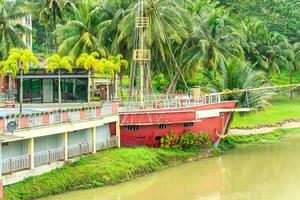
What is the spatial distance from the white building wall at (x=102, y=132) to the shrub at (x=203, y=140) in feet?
17.9

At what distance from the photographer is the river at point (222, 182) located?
25016 mm

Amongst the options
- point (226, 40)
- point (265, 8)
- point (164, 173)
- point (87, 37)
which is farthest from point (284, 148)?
point (265, 8)

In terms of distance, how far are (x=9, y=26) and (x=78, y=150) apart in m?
13.6

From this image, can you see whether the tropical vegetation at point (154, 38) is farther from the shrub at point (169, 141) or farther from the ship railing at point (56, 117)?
the ship railing at point (56, 117)

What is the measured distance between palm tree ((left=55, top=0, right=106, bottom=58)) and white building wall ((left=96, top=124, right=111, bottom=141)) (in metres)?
8.64

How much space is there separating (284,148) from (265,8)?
3403cm

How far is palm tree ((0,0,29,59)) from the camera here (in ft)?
122

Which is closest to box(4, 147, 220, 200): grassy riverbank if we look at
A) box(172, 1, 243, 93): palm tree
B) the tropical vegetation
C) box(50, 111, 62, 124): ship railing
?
box(50, 111, 62, 124): ship railing

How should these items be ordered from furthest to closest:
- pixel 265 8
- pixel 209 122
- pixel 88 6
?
pixel 265 8 → pixel 88 6 → pixel 209 122

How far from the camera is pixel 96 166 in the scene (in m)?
26.5

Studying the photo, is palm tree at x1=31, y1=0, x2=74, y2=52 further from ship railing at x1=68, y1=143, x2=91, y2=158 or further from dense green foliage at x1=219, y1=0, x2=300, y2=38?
dense green foliage at x1=219, y1=0, x2=300, y2=38

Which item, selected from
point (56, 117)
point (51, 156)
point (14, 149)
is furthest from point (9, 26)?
point (14, 149)

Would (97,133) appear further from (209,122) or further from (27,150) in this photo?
(209,122)

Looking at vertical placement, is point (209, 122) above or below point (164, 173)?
above
